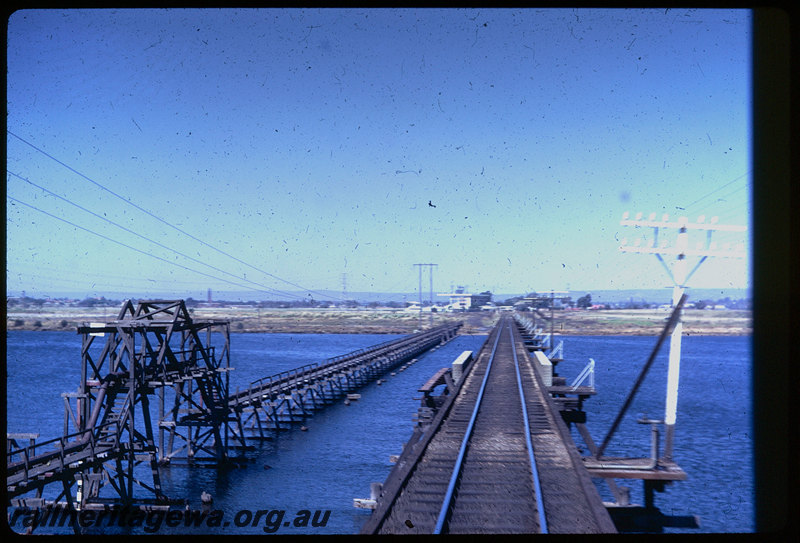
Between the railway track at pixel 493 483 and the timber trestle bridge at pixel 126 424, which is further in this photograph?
the timber trestle bridge at pixel 126 424

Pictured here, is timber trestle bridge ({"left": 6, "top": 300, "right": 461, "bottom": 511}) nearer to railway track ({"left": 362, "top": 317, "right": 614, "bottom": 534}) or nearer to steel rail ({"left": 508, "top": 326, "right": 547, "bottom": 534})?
railway track ({"left": 362, "top": 317, "right": 614, "bottom": 534})

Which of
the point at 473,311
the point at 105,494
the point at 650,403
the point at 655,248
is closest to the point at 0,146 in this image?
the point at 655,248

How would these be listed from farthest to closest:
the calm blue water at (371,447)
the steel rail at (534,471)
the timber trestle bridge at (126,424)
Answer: the calm blue water at (371,447) → the timber trestle bridge at (126,424) → the steel rail at (534,471)

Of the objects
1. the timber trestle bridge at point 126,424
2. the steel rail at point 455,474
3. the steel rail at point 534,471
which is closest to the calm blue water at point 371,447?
the timber trestle bridge at point 126,424

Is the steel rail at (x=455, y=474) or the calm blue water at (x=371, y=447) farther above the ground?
the steel rail at (x=455, y=474)

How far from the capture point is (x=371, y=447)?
22.4 meters

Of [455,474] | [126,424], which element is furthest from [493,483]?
[126,424]

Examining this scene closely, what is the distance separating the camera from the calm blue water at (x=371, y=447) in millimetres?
16469

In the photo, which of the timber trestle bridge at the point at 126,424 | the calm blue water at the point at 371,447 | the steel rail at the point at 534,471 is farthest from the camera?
the calm blue water at the point at 371,447

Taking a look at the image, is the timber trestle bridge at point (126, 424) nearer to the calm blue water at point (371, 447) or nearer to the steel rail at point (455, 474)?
the calm blue water at point (371, 447)

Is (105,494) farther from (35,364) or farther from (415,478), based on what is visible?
(35,364)

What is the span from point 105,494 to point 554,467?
13.7 meters

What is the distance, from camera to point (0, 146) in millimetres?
4496

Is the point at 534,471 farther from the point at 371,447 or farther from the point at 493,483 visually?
the point at 371,447
